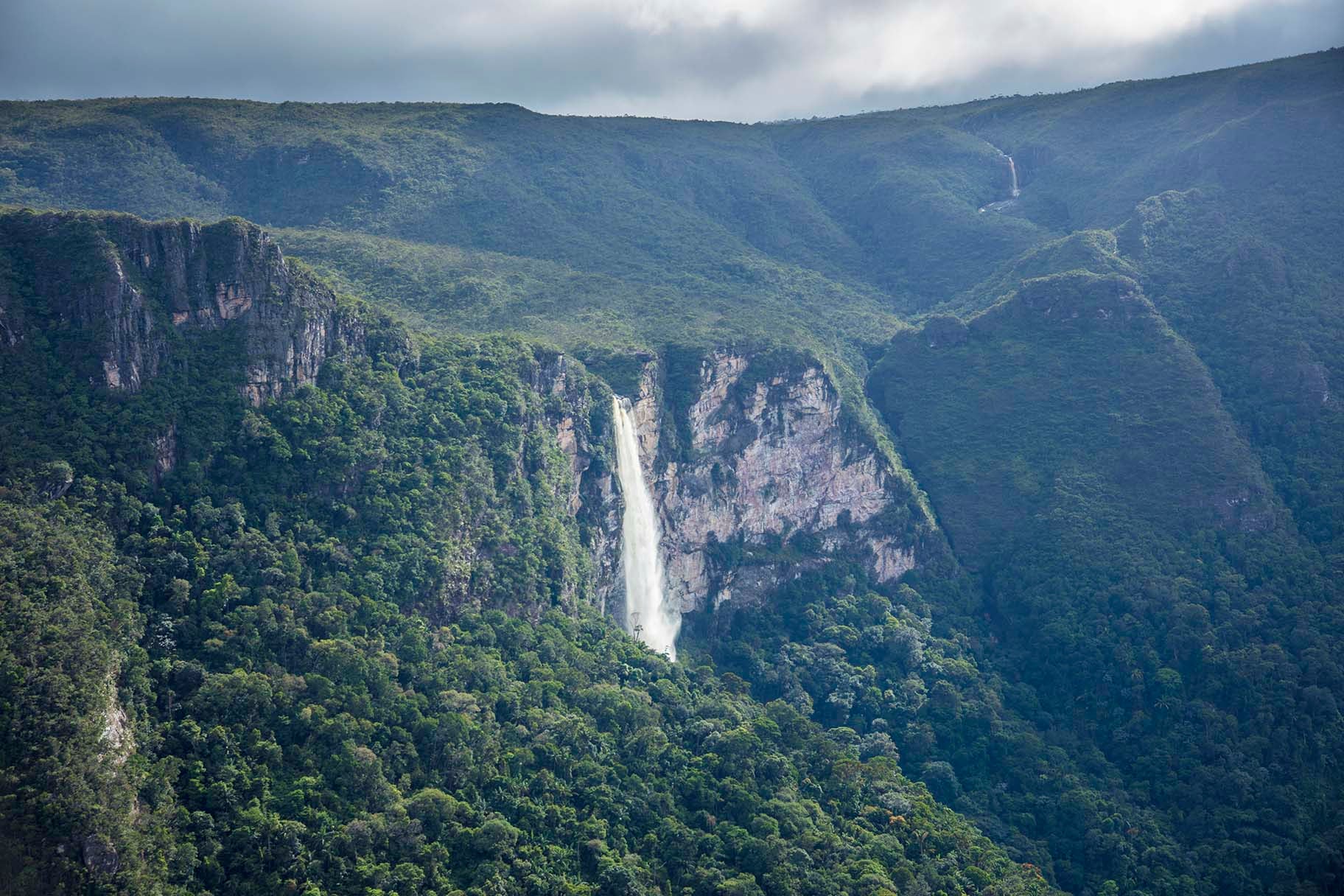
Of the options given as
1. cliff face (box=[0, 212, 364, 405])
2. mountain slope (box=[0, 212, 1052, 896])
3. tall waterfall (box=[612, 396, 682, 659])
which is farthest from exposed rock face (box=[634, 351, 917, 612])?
cliff face (box=[0, 212, 364, 405])

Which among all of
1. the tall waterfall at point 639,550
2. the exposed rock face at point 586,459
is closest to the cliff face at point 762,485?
the tall waterfall at point 639,550

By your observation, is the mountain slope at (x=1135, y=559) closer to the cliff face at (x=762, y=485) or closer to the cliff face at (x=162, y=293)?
the cliff face at (x=762, y=485)

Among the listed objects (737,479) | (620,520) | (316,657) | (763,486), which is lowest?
(316,657)

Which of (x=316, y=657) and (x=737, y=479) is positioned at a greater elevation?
(x=737, y=479)

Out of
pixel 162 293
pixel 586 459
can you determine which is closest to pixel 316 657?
pixel 162 293

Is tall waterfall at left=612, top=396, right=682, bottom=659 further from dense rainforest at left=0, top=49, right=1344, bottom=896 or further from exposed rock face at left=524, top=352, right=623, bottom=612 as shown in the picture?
dense rainforest at left=0, top=49, right=1344, bottom=896

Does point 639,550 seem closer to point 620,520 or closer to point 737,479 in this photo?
point 620,520

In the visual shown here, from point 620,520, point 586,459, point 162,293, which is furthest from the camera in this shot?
point 620,520

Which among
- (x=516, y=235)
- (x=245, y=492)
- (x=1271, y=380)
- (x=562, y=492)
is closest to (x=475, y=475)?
(x=562, y=492)
